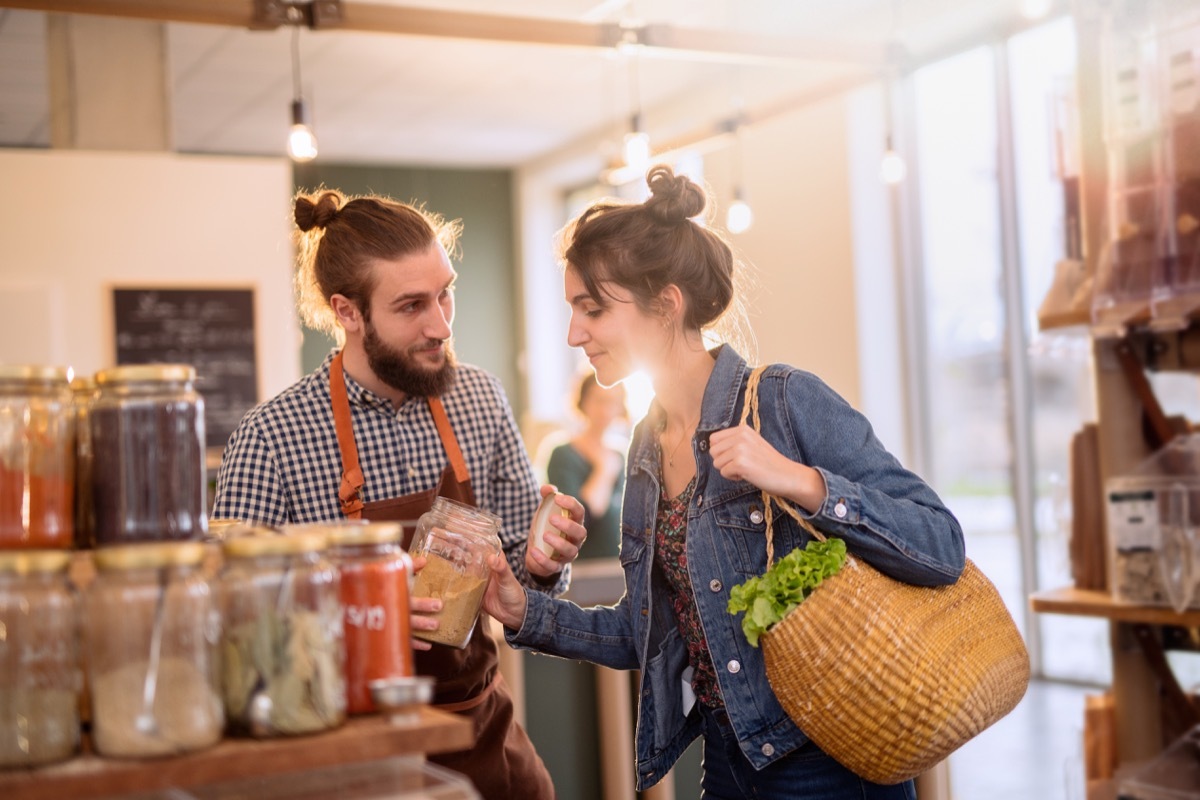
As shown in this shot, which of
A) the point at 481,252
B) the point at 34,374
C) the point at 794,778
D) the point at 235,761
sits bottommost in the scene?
the point at 794,778

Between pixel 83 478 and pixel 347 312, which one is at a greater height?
pixel 347 312

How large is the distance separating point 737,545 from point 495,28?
249cm

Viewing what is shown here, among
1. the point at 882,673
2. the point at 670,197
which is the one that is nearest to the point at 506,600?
the point at 882,673

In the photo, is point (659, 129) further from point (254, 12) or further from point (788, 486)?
point (788, 486)

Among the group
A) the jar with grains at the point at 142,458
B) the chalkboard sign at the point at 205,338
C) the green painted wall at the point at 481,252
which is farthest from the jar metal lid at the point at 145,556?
the green painted wall at the point at 481,252

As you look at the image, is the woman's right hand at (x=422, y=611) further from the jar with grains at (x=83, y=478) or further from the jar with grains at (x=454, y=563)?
the jar with grains at (x=83, y=478)

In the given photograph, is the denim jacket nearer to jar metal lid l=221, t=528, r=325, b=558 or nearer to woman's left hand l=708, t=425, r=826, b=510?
woman's left hand l=708, t=425, r=826, b=510

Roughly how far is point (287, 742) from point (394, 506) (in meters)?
1.00

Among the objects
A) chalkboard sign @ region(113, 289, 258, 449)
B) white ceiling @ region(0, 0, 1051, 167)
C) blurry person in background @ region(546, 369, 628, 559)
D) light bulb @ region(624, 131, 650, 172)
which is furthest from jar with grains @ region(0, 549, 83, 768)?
chalkboard sign @ region(113, 289, 258, 449)

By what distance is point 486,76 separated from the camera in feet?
23.8

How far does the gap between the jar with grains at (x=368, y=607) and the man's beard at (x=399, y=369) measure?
0.96 meters

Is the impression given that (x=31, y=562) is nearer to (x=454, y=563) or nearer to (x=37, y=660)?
(x=37, y=660)

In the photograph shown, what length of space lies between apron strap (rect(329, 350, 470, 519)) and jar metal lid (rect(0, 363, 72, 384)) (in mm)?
869

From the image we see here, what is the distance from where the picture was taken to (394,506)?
201 centimetres
